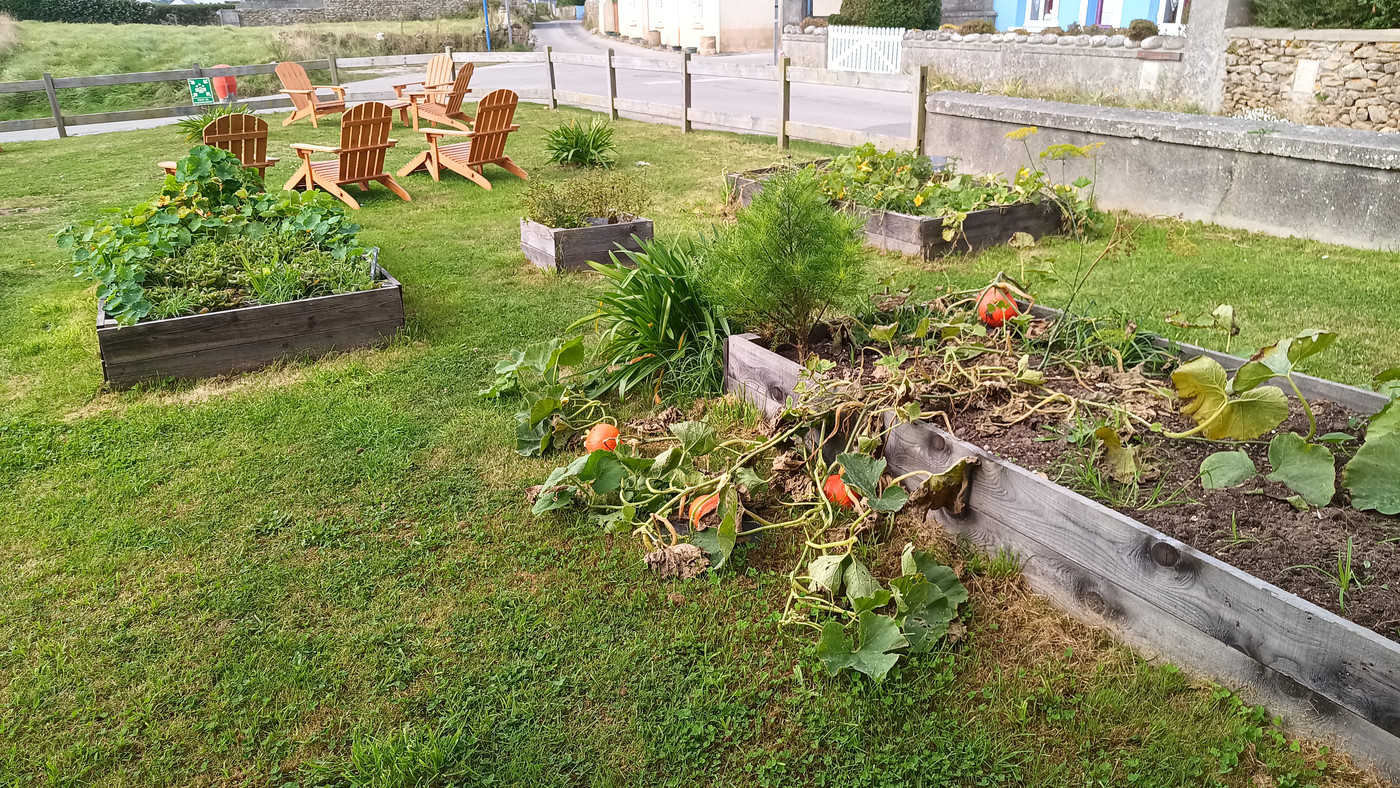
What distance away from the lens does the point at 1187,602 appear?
2109mm

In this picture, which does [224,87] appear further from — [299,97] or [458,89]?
[458,89]

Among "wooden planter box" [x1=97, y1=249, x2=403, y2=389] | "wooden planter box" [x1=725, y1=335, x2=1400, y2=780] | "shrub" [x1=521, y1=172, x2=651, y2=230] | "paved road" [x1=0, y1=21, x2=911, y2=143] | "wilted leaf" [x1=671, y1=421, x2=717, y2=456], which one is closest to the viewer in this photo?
"wooden planter box" [x1=725, y1=335, x2=1400, y2=780]

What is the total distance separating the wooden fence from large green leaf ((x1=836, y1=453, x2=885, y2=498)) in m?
6.22

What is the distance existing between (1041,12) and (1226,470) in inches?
941

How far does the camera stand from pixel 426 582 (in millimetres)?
2775

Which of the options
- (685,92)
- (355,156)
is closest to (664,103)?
(685,92)

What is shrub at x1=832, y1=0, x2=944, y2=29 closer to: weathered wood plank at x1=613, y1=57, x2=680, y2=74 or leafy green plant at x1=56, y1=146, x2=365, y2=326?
weathered wood plank at x1=613, y1=57, x2=680, y2=74

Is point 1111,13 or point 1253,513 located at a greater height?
point 1111,13

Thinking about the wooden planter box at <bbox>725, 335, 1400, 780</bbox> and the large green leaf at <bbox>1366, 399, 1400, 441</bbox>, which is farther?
the large green leaf at <bbox>1366, 399, 1400, 441</bbox>

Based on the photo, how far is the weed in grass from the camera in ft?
6.45

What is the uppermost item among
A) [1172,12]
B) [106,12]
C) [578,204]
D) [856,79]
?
[106,12]

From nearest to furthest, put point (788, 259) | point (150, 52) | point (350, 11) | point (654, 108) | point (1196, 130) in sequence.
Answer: point (788, 259)
point (1196, 130)
point (654, 108)
point (150, 52)
point (350, 11)

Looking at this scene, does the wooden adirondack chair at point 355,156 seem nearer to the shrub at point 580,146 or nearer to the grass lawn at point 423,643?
the shrub at point 580,146

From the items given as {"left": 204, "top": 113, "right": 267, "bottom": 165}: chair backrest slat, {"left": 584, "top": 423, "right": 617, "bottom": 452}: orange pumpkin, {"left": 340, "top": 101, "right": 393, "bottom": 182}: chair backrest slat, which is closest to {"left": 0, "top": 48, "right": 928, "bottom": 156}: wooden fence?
{"left": 340, "top": 101, "right": 393, "bottom": 182}: chair backrest slat
